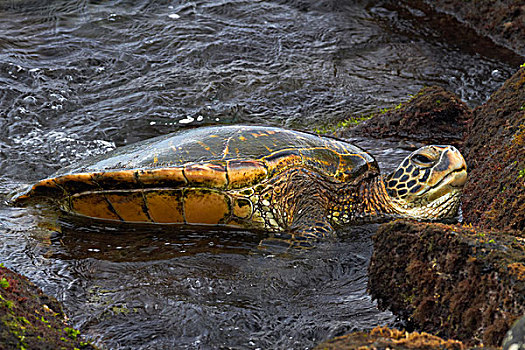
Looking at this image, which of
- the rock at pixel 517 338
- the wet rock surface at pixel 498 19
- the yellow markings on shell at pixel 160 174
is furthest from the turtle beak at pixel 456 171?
the wet rock surface at pixel 498 19

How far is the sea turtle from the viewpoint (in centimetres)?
445

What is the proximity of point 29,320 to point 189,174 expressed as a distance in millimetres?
1956

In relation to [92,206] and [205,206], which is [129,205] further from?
[205,206]

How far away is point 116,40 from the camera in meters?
8.48

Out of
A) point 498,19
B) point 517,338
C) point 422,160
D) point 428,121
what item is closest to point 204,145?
point 422,160

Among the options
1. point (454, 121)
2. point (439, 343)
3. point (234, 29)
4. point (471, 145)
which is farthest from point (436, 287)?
point (234, 29)

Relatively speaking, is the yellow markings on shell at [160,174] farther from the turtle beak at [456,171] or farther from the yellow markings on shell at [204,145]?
the turtle beak at [456,171]

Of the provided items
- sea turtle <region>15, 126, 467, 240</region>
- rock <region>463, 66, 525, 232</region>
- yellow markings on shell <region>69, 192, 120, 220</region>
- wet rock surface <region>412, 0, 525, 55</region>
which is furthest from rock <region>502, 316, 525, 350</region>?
wet rock surface <region>412, 0, 525, 55</region>

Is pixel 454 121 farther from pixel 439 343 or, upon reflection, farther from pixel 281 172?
pixel 439 343

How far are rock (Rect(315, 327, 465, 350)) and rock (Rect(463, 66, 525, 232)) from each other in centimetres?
156

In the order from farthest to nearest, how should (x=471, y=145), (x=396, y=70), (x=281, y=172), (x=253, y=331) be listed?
(x=396, y=70) → (x=471, y=145) → (x=281, y=172) → (x=253, y=331)

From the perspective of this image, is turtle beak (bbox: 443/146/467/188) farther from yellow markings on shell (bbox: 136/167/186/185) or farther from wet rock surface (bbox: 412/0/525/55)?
wet rock surface (bbox: 412/0/525/55)

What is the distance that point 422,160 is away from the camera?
468 cm

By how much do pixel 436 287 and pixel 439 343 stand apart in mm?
697
